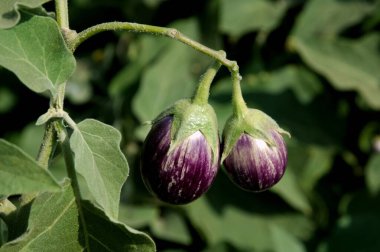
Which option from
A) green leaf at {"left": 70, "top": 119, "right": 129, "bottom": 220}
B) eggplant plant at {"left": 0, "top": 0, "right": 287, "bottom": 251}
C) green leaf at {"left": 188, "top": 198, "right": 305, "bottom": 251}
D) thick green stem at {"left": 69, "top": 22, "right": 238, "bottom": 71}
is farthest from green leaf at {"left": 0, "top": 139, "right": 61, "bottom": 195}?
green leaf at {"left": 188, "top": 198, "right": 305, "bottom": 251}

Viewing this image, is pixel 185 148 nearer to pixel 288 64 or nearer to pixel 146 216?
pixel 146 216

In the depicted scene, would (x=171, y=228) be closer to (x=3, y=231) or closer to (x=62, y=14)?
(x=3, y=231)

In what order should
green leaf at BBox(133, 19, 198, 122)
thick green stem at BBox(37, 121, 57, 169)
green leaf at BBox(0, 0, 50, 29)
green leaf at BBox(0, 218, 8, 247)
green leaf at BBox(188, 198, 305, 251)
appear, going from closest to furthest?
green leaf at BBox(0, 0, 50, 29), thick green stem at BBox(37, 121, 57, 169), green leaf at BBox(0, 218, 8, 247), green leaf at BBox(133, 19, 198, 122), green leaf at BBox(188, 198, 305, 251)

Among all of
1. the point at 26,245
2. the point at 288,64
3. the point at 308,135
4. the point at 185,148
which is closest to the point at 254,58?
the point at 288,64

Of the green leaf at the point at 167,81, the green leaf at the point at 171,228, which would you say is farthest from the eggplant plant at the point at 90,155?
the green leaf at the point at 171,228

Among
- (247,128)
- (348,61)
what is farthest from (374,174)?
(247,128)

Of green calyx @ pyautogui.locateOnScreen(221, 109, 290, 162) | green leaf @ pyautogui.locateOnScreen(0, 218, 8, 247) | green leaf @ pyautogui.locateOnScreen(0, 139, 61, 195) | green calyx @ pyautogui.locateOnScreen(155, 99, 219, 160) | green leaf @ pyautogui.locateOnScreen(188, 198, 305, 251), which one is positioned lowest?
green leaf @ pyautogui.locateOnScreen(188, 198, 305, 251)

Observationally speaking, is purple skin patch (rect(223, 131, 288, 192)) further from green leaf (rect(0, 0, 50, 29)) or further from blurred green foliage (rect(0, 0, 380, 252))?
blurred green foliage (rect(0, 0, 380, 252))
